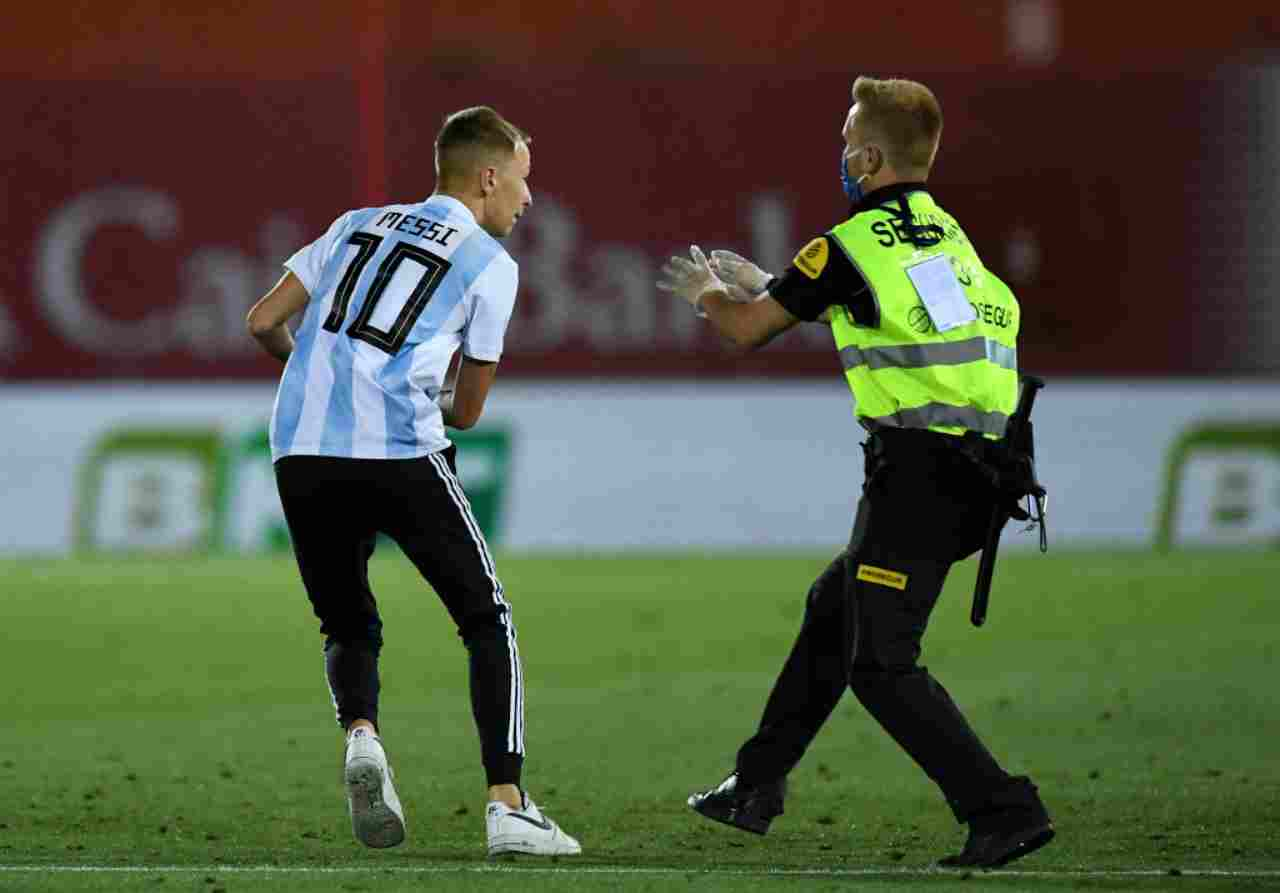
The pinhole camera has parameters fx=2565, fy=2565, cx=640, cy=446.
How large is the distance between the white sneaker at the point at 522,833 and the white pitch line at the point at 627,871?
107 millimetres

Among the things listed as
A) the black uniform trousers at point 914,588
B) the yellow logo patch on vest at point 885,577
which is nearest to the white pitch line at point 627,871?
the black uniform trousers at point 914,588

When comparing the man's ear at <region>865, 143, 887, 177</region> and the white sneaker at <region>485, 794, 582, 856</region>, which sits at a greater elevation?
the man's ear at <region>865, 143, 887, 177</region>

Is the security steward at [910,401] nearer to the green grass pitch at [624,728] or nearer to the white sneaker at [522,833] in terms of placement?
the green grass pitch at [624,728]

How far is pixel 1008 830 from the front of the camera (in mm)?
5789

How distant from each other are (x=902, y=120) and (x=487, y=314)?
109cm

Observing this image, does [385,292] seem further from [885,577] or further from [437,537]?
[885,577]

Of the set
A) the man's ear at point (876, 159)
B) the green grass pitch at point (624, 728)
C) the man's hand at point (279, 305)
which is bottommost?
the green grass pitch at point (624, 728)

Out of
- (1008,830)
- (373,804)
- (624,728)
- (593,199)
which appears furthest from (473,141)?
(593,199)

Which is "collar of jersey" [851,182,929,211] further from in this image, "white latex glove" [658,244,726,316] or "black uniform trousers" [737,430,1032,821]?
"black uniform trousers" [737,430,1032,821]

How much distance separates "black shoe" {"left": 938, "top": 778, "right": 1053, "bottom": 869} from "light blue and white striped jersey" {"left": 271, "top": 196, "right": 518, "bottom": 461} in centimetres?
159

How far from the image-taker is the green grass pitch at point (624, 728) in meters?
6.08

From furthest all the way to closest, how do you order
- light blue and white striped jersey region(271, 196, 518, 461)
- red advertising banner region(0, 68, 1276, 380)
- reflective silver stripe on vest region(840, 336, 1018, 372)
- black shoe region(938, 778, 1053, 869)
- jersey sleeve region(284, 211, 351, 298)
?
red advertising banner region(0, 68, 1276, 380), jersey sleeve region(284, 211, 351, 298), light blue and white striped jersey region(271, 196, 518, 461), reflective silver stripe on vest region(840, 336, 1018, 372), black shoe region(938, 778, 1053, 869)

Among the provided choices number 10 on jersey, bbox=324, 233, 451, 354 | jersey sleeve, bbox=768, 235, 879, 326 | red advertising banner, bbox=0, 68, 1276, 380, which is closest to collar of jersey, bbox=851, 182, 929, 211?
jersey sleeve, bbox=768, 235, 879, 326

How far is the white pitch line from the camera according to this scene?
5.82m
